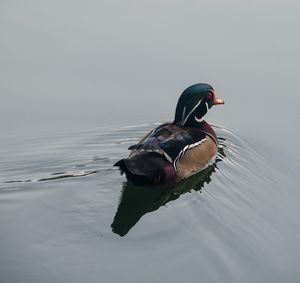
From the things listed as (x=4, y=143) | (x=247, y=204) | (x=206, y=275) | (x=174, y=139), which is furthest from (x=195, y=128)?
(x=206, y=275)

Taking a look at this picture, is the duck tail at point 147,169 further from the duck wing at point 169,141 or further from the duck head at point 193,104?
the duck head at point 193,104

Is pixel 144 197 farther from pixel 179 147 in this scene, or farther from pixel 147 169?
pixel 179 147

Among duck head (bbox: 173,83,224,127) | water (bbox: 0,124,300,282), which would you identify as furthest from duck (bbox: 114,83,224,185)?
water (bbox: 0,124,300,282)

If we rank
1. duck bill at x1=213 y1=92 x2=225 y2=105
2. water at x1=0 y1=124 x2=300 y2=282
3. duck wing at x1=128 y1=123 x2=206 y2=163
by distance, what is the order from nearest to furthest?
water at x1=0 y1=124 x2=300 y2=282, duck wing at x1=128 y1=123 x2=206 y2=163, duck bill at x1=213 y1=92 x2=225 y2=105

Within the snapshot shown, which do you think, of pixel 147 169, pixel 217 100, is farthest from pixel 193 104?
pixel 147 169

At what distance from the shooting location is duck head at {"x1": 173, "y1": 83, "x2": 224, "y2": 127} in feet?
28.1

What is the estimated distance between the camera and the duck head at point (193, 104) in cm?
856

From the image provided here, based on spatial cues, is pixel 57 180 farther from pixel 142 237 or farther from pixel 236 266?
pixel 236 266

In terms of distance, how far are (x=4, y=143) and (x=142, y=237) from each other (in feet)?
8.31

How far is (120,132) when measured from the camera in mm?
8828

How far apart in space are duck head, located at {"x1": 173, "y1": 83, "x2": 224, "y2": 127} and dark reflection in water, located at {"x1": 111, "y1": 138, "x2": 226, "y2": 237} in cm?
74

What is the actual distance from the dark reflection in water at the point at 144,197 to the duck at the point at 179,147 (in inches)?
3.5

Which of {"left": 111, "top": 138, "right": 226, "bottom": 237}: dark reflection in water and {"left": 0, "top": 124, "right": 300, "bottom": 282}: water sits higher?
{"left": 0, "top": 124, "right": 300, "bottom": 282}: water

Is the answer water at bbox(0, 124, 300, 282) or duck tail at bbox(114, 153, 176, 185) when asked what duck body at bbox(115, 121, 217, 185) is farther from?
water at bbox(0, 124, 300, 282)
